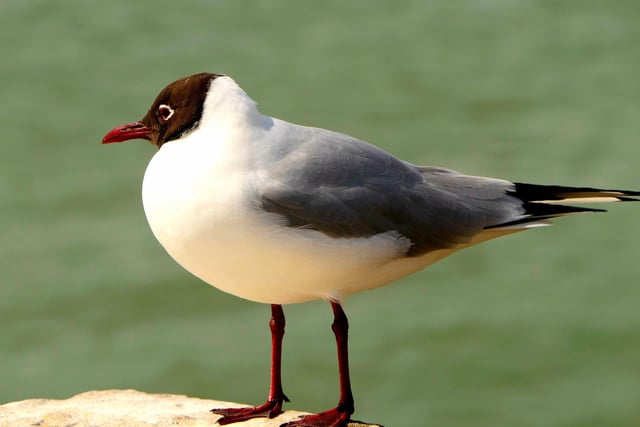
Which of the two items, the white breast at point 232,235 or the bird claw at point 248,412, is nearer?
the white breast at point 232,235

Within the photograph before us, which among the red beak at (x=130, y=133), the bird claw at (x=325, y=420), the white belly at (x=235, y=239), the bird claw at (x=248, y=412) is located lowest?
the bird claw at (x=325, y=420)

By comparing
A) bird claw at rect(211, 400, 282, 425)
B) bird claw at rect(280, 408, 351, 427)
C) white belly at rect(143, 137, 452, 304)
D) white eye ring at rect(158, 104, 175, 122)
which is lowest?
bird claw at rect(280, 408, 351, 427)

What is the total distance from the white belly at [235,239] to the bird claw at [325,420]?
16.8 inches

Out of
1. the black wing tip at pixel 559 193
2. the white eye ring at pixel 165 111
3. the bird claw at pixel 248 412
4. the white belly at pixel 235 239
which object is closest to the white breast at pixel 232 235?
the white belly at pixel 235 239

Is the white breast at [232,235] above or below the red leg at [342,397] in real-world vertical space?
above

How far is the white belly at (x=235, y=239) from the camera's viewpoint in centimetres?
356

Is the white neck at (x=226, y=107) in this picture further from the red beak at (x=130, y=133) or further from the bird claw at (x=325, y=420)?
the bird claw at (x=325, y=420)

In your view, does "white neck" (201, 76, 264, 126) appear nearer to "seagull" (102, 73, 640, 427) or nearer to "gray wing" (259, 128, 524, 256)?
"seagull" (102, 73, 640, 427)

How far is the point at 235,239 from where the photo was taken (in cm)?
358

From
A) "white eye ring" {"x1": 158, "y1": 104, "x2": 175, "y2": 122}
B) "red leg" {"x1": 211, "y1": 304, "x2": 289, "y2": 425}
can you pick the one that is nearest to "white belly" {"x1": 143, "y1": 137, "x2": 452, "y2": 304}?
"white eye ring" {"x1": 158, "y1": 104, "x2": 175, "y2": 122}

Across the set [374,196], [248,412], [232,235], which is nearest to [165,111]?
[232,235]

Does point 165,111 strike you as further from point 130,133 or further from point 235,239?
point 235,239

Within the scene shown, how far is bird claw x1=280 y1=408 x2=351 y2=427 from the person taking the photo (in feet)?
12.7

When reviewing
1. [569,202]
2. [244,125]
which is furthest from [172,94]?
[569,202]
